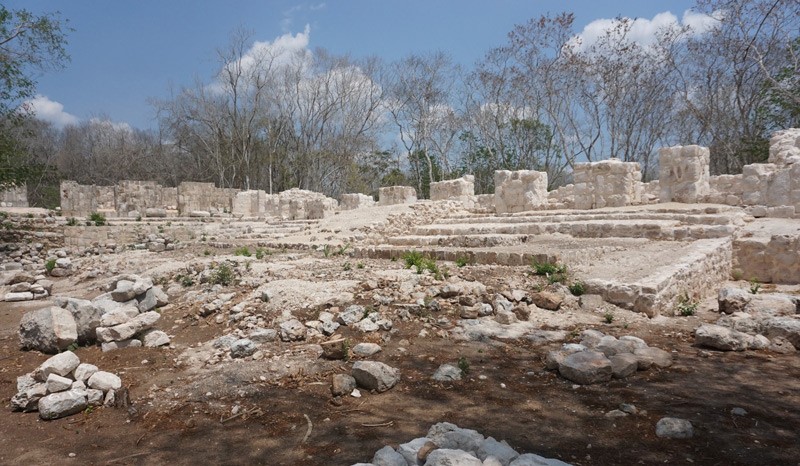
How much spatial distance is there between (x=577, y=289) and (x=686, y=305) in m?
1.48

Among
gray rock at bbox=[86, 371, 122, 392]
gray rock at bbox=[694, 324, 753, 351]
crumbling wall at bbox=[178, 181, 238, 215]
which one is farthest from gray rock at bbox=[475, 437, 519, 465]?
crumbling wall at bbox=[178, 181, 238, 215]

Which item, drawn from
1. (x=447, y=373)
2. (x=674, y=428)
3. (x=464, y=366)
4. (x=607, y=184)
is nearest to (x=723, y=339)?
(x=674, y=428)

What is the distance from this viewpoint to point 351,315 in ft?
17.1

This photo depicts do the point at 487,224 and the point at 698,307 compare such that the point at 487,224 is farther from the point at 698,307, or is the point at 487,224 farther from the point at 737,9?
the point at 737,9

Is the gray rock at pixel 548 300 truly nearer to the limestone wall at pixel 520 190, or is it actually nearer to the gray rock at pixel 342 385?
the gray rock at pixel 342 385

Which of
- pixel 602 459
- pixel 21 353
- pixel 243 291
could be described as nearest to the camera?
pixel 602 459

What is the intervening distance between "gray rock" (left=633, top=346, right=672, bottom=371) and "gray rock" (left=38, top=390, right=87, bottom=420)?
4458 millimetres

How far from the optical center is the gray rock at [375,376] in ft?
11.9

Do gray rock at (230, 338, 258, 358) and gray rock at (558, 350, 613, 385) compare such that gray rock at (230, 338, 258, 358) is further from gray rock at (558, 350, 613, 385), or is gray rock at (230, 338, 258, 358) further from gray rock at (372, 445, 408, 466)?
gray rock at (558, 350, 613, 385)

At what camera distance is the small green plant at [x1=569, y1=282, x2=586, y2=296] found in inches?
245

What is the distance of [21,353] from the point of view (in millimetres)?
4762

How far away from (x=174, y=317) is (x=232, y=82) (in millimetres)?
30402

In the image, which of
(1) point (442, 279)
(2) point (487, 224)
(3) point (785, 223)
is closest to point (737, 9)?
(3) point (785, 223)

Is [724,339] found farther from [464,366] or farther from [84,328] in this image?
[84,328]
